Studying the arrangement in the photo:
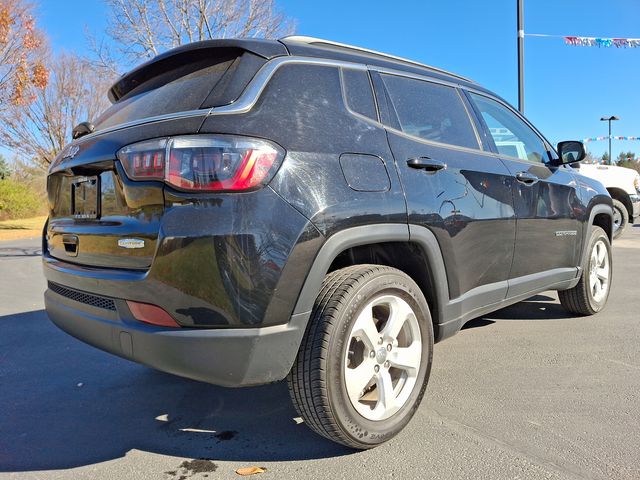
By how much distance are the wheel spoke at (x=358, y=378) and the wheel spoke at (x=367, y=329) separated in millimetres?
95

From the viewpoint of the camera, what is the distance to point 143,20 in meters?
10.2

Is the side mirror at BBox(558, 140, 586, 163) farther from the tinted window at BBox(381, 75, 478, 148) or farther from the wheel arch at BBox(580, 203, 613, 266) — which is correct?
the tinted window at BBox(381, 75, 478, 148)

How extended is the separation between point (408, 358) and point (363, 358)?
272 millimetres

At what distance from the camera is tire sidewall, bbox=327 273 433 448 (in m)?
2.18

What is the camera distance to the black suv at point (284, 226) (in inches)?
78.0

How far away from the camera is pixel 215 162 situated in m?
1.99

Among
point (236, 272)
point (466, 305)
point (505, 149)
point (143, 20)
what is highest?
point (143, 20)

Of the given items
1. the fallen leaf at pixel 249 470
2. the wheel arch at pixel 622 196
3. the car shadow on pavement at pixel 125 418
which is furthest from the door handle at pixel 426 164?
the wheel arch at pixel 622 196

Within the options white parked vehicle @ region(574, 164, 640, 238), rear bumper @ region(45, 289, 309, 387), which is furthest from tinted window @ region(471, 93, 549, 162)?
white parked vehicle @ region(574, 164, 640, 238)

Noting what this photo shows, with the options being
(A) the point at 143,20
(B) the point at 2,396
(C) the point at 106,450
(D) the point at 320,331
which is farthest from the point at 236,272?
(A) the point at 143,20

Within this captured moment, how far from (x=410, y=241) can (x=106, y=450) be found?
1897 millimetres

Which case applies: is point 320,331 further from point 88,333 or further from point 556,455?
point 556,455

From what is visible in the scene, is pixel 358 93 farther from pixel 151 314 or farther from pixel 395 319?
pixel 151 314

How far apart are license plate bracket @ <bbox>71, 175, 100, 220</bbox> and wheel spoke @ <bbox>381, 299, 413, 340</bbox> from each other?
1524 millimetres
